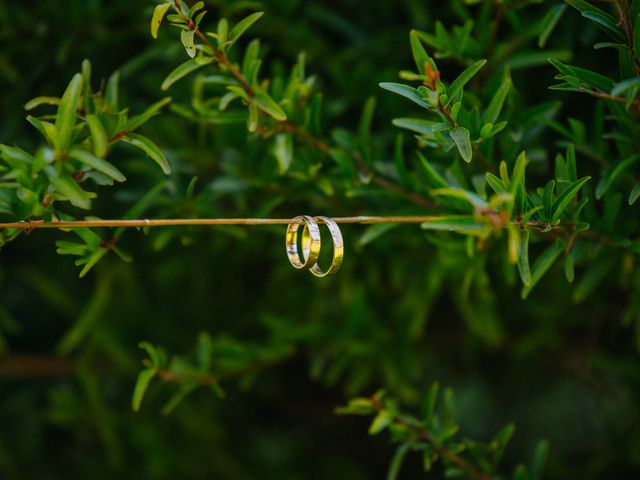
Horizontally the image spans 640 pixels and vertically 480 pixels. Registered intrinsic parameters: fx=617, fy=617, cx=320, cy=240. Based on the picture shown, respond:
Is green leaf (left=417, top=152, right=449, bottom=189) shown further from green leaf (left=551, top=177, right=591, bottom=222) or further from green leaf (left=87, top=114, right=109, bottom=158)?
green leaf (left=87, top=114, right=109, bottom=158)

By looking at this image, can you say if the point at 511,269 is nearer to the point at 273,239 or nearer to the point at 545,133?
the point at 545,133

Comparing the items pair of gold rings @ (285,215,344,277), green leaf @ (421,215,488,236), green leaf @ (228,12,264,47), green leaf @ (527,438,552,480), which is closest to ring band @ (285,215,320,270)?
pair of gold rings @ (285,215,344,277)

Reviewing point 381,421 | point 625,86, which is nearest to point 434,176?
point 625,86

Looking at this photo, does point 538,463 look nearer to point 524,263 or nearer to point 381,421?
point 381,421

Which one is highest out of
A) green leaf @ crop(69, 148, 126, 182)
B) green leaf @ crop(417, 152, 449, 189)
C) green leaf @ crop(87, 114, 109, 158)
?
green leaf @ crop(87, 114, 109, 158)

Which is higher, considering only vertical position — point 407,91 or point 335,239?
point 407,91

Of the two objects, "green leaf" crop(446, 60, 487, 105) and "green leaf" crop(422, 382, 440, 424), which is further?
"green leaf" crop(422, 382, 440, 424)
